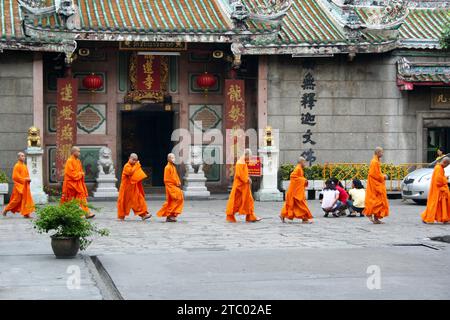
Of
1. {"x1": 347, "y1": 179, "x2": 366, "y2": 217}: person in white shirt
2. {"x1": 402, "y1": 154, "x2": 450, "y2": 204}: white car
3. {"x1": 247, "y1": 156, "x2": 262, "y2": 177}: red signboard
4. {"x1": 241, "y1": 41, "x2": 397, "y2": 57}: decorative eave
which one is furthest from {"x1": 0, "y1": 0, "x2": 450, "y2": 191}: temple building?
{"x1": 347, "y1": 179, "x2": 366, "y2": 217}: person in white shirt

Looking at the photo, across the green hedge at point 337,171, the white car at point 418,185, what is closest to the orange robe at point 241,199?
the white car at point 418,185

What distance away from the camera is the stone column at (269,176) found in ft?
83.8

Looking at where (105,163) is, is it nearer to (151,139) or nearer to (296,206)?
(151,139)

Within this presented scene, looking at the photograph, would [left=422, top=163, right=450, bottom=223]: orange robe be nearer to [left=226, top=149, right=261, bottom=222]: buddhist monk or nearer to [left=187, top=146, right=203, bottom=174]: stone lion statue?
[left=226, top=149, right=261, bottom=222]: buddhist monk

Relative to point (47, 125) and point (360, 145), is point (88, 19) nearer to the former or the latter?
point (47, 125)

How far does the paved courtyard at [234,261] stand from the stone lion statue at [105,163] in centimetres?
579

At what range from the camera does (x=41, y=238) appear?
15.9m

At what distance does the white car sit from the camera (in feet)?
77.6

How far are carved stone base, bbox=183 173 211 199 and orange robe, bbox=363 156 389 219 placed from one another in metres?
7.41

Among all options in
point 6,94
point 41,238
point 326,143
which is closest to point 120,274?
point 41,238

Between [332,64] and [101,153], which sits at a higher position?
[332,64]

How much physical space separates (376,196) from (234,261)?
6.94 meters

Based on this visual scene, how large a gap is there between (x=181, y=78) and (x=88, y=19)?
10.7 ft

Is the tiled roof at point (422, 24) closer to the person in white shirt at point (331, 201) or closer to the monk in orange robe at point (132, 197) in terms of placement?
the person in white shirt at point (331, 201)
